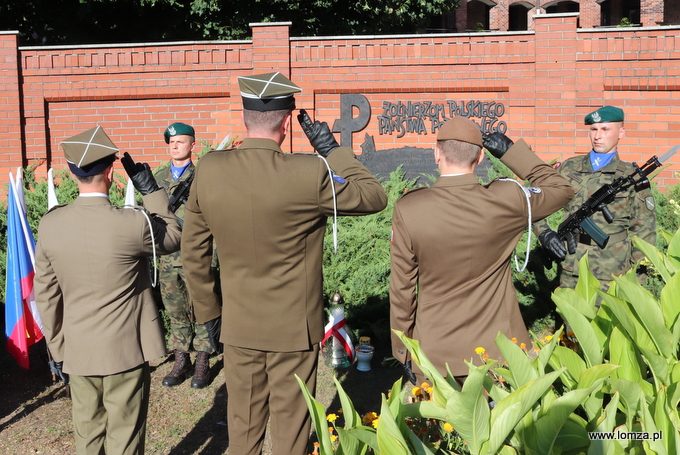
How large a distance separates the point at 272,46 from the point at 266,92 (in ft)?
23.0

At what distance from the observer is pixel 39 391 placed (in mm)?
4895

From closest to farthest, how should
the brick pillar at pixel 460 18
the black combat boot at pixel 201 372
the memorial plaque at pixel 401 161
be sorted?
A: the black combat boot at pixel 201 372 → the memorial plaque at pixel 401 161 → the brick pillar at pixel 460 18

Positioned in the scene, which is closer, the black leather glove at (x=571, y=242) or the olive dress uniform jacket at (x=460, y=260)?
the olive dress uniform jacket at (x=460, y=260)

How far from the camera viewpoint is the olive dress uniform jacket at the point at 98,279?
294cm

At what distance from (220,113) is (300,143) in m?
1.29

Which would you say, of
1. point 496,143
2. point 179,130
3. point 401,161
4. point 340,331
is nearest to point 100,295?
point 496,143

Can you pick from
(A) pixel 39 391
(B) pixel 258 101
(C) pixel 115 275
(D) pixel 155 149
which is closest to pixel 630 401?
(B) pixel 258 101

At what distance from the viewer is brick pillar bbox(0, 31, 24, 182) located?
31.7ft

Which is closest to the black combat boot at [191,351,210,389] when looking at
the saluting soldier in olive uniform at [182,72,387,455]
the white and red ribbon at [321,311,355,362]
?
the white and red ribbon at [321,311,355,362]

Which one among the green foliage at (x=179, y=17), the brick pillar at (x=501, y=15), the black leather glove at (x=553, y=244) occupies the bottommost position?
the black leather glove at (x=553, y=244)

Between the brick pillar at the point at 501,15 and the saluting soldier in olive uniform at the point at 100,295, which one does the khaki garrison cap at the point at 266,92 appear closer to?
the saluting soldier in olive uniform at the point at 100,295

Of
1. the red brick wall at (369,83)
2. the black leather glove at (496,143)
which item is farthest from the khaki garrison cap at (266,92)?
the red brick wall at (369,83)

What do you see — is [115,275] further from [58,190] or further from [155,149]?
[155,149]

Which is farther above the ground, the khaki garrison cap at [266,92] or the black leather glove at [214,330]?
the khaki garrison cap at [266,92]
